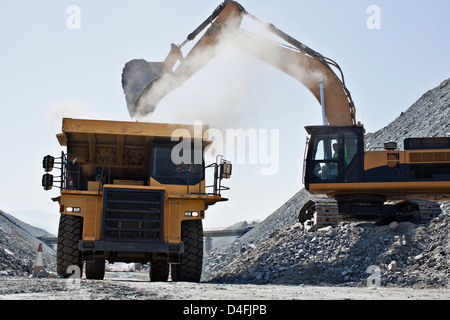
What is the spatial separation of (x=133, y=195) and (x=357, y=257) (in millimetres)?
5968

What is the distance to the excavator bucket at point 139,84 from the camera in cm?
1502

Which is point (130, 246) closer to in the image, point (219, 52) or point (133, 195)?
point (133, 195)

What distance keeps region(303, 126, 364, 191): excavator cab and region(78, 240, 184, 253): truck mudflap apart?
14.7 ft

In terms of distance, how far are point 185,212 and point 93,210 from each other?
5.86ft

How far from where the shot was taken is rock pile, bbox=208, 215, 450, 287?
1259 centimetres

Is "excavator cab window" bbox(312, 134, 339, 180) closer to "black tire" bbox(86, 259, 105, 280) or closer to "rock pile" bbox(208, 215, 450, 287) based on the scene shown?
"rock pile" bbox(208, 215, 450, 287)

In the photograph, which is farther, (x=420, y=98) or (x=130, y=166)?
(x=420, y=98)

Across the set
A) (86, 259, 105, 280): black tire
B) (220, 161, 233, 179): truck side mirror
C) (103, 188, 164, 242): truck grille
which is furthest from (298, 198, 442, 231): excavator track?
(86, 259, 105, 280): black tire

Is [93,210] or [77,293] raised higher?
[93,210]

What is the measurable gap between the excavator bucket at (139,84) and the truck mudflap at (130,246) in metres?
4.64

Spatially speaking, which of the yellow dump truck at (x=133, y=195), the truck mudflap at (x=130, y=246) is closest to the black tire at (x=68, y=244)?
the yellow dump truck at (x=133, y=195)
